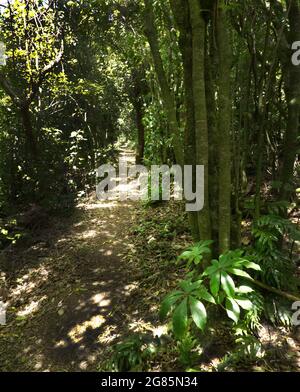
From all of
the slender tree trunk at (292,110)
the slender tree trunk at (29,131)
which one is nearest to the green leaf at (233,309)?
the slender tree trunk at (292,110)

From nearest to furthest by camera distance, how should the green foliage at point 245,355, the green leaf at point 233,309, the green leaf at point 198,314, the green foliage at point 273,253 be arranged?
the green leaf at point 198,314 → the green leaf at point 233,309 → the green foliage at point 245,355 → the green foliage at point 273,253

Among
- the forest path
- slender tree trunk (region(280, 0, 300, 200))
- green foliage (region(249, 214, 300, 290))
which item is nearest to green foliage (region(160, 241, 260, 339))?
green foliage (region(249, 214, 300, 290))

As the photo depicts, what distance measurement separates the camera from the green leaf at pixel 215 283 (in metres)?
1.89

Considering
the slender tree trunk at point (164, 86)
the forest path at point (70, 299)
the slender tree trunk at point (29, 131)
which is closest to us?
the slender tree trunk at point (164, 86)

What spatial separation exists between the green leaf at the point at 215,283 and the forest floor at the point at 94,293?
1394mm

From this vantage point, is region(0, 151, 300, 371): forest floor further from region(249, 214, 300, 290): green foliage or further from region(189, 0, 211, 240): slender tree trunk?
region(189, 0, 211, 240): slender tree trunk

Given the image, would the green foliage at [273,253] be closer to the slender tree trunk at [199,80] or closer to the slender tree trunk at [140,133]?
the slender tree trunk at [199,80]

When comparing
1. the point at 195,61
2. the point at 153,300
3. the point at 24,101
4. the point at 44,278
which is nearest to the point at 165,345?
the point at 153,300

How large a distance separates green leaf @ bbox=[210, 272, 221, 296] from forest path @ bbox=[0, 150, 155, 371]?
2275 mm

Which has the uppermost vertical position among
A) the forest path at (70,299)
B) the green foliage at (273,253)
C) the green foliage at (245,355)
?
the green foliage at (273,253)

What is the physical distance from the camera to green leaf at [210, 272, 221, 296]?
189 centimetres

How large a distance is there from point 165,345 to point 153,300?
1.09 metres

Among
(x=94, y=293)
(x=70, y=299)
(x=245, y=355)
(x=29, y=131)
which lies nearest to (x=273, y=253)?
(x=245, y=355)

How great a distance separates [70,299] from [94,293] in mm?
355
